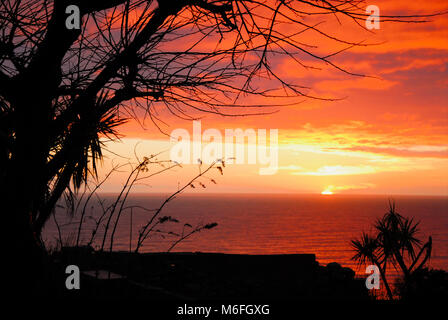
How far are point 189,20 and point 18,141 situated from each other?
5.29ft

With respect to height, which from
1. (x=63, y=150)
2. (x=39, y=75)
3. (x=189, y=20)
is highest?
(x=189, y=20)

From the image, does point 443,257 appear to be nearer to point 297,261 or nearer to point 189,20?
point 297,261

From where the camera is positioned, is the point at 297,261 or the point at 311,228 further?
the point at 311,228

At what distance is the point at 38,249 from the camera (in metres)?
3.09

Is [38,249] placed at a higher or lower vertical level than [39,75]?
lower

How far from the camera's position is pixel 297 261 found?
37.0 feet
